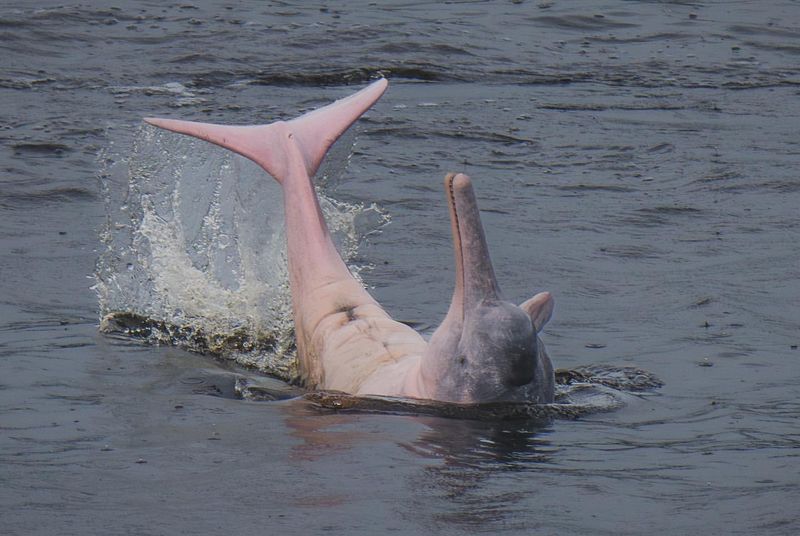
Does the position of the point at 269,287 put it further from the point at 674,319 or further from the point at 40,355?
the point at 674,319

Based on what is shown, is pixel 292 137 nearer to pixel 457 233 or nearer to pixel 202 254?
pixel 202 254

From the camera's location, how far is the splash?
9695 millimetres

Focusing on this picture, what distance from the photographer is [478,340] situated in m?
7.21

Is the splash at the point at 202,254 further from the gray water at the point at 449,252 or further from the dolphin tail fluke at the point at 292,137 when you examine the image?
the dolphin tail fluke at the point at 292,137

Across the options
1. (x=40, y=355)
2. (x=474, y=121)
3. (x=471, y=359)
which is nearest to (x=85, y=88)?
(x=474, y=121)

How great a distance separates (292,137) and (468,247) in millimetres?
2426

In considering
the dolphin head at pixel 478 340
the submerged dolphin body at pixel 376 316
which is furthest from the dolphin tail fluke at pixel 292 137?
the dolphin head at pixel 478 340

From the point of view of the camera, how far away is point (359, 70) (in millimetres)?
17172

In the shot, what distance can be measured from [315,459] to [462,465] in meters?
0.64

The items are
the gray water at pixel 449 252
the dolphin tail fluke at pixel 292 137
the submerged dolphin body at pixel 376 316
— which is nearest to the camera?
the gray water at pixel 449 252

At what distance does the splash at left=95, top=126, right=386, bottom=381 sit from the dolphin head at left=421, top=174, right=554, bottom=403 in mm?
1825

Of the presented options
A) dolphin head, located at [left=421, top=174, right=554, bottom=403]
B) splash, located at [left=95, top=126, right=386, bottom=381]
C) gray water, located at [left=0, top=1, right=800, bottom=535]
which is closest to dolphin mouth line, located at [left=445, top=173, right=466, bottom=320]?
dolphin head, located at [left=421, top=174, right=554, bottom=403]

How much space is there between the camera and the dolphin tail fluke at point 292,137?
9.15 meters

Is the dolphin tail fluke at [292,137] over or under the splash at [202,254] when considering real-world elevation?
over
